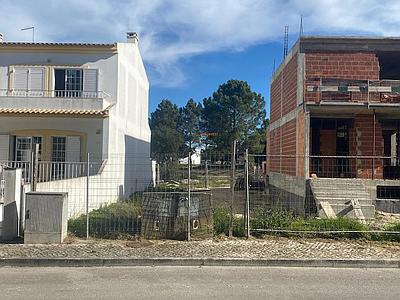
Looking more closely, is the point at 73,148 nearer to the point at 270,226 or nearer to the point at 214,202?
the point at 214,202

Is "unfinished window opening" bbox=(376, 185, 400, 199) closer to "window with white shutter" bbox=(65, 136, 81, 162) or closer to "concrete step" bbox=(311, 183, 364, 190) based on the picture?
"concrete step" bbox=(311, 183, 364, 190)

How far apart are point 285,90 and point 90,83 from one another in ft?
33.3

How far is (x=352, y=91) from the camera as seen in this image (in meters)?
17.1

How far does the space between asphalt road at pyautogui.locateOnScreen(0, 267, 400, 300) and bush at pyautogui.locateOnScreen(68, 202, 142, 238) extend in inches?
83.6

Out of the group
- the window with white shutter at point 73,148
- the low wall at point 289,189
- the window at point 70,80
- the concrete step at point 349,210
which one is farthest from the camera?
the window at point 70,80

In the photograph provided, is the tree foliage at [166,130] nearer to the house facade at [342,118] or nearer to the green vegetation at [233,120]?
the green vegetation at [233,120]

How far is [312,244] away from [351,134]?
11.4 metres

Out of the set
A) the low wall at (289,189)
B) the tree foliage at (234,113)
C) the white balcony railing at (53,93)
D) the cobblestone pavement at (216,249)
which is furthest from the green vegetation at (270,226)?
the tree foliage at (234,113)

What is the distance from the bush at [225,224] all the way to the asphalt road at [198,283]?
211 cm

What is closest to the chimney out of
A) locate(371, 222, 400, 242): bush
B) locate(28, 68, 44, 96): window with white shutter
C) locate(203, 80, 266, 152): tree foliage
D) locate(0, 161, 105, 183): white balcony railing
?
locate(28, 68, 44, 96): window with white shutter

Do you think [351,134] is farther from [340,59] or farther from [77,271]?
[77,271]

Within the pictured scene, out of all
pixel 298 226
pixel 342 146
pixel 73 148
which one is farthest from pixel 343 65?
pixel 73 148

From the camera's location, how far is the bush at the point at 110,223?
30.5 feet

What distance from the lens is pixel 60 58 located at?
19656 millimetres
